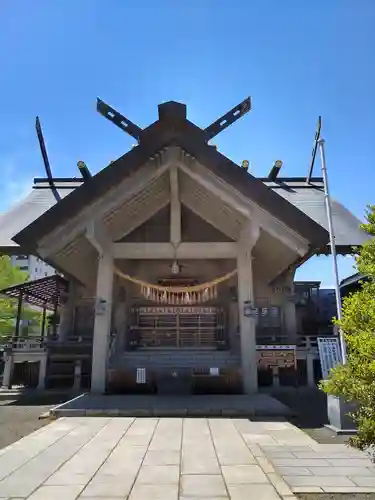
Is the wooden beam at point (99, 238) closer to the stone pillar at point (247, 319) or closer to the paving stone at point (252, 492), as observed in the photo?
the stone pillar at point (247, 319)

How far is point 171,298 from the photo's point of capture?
491 inches

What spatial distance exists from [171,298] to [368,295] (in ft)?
30.5

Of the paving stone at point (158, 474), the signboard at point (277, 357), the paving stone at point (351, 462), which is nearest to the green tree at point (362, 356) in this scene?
the paving stone at point (351, 462)

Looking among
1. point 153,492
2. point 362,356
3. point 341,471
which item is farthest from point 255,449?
point 362,356

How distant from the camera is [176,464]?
4383mm

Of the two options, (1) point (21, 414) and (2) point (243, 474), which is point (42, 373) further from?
(2) point (243, 474)

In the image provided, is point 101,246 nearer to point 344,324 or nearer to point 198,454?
point 198,454

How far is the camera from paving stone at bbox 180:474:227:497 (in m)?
3.48

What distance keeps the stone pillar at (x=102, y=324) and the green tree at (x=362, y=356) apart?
25.8 feet

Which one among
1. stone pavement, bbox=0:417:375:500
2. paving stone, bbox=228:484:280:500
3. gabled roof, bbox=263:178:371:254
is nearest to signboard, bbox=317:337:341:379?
stone pavement, bbox=0:417:375:500

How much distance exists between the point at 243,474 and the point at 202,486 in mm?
615

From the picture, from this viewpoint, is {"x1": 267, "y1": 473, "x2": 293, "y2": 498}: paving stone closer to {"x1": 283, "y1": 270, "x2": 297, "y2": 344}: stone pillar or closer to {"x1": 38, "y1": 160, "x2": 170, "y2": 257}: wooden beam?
{"x1": 38, "y1": 160, "x2": 170, "y2": 257}: wooden beam

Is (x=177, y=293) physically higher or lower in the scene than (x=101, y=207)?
lower

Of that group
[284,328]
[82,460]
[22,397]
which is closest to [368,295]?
[82,460]
